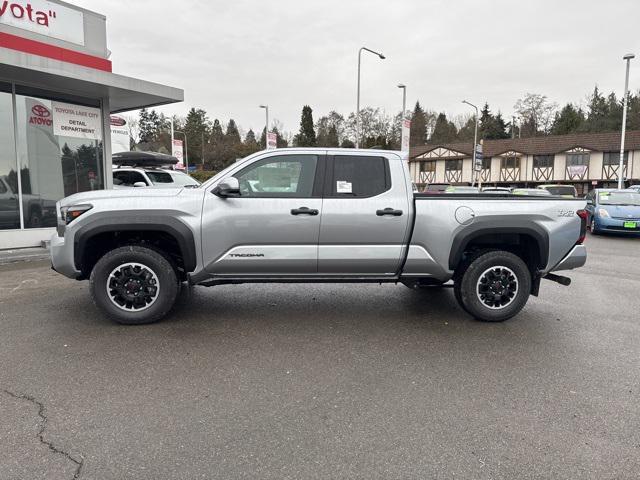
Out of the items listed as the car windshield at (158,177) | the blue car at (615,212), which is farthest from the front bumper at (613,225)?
the car windshield at (158,177)

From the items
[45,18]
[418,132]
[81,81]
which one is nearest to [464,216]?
[81,81]

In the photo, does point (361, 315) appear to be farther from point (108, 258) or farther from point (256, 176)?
point (108, 258)

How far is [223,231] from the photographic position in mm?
4762

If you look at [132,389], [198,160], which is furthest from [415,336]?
[198,160]

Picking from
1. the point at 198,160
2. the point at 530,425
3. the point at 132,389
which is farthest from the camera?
the point at 198,160

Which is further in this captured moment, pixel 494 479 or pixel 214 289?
pixel 214 289

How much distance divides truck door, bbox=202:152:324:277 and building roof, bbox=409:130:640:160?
148ft

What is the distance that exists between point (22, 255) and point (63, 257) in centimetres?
529

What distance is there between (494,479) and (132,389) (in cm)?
260

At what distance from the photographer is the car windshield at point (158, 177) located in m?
13.2

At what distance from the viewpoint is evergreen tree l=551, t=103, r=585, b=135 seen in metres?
65.7

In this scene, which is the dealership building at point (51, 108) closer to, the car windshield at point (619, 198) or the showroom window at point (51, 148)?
the showroom window at point (51, 148)

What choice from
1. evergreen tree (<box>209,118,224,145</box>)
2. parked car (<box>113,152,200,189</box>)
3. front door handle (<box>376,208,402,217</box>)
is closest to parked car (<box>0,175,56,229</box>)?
parked car (<box>113,152,200,189</box>)

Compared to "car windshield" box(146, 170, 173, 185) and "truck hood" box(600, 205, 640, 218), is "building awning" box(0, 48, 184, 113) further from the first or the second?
"truck hood" box(600, 205, 640, 218)
